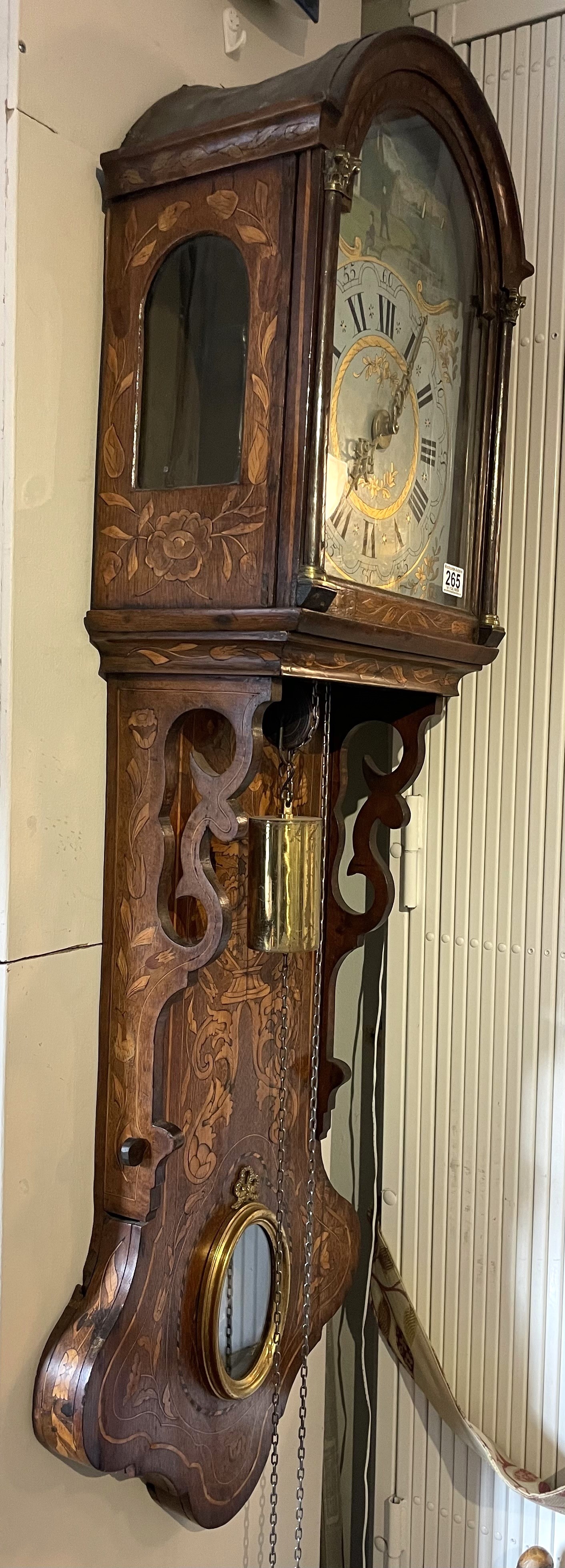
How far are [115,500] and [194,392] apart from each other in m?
0.11

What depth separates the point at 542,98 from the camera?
130cm

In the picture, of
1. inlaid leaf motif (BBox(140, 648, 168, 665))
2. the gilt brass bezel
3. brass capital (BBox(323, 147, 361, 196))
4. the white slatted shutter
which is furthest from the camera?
the white slatted shutter

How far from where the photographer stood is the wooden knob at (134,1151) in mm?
998

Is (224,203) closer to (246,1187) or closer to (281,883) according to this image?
(281,883)

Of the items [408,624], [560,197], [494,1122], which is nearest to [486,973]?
[494,1122]

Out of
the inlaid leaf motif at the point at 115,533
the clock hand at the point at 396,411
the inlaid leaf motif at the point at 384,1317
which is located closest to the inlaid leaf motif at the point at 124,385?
the inlaid leaf motif at the point at 115,533

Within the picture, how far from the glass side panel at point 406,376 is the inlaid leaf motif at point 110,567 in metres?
0.18

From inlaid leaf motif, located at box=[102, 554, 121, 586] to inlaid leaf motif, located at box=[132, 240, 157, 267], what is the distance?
0.24 meters

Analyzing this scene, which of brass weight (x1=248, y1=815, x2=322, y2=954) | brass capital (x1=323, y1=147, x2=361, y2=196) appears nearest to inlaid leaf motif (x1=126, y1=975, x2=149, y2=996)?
brass weight (x1=248, y1=815, x2=322, y2=954)

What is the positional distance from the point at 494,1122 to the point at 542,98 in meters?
1.20

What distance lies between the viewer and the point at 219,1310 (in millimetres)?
1102

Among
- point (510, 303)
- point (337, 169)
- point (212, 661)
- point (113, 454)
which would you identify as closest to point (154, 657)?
point (212, 661)

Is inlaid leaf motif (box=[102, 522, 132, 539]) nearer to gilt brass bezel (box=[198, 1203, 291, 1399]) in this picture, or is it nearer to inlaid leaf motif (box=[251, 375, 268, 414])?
inlaid leaf motif (box=[251, 375, 268, 414])

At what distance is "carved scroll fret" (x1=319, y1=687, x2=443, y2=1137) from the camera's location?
49.9 inches
